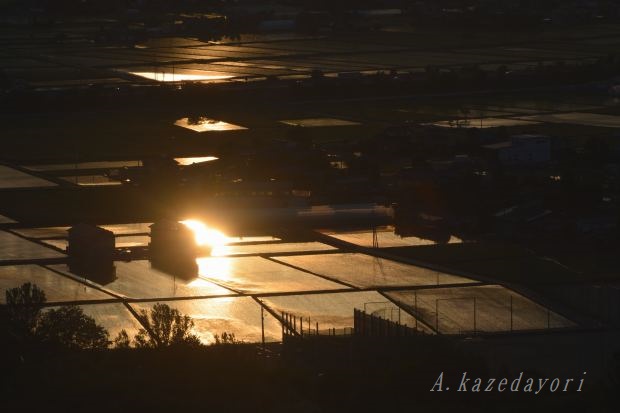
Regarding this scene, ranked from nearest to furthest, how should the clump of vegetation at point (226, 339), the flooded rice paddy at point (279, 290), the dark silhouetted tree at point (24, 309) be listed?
the clump of vegetation at point (226, 339) < the dark silhouetted tree at point (24, 309) < the flooded rice paddy at point (279, 290)

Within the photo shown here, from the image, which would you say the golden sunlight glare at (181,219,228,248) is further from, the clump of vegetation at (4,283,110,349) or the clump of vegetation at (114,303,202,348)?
the clump of vegetation at (4,283,110,349)

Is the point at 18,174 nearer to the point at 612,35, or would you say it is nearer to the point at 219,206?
the point at 219,206

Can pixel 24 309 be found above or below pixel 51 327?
above

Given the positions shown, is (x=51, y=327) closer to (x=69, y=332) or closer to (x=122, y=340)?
(x=69, y=332)

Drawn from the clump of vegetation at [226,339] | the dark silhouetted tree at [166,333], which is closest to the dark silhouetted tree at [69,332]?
the dark silhouetted tree at [166,333]

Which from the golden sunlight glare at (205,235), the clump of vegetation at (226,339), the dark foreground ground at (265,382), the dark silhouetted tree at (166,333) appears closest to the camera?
the dark foreground ground at (265,382)

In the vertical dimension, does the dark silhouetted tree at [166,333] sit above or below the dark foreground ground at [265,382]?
above

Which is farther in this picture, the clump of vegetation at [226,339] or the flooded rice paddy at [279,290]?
the flooded rice paddy at [279,290]

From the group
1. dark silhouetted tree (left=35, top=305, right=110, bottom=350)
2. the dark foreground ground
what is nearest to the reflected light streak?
dark silhouetted tree (left=35, top=305, right=110, bottom=350)

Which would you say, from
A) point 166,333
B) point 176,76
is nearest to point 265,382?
point 166,333

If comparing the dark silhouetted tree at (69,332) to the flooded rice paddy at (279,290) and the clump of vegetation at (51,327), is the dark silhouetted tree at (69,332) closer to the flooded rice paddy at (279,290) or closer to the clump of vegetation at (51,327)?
the clump of vegetation at (51,327)

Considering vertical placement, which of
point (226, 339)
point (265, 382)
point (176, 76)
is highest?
point (176, 76)

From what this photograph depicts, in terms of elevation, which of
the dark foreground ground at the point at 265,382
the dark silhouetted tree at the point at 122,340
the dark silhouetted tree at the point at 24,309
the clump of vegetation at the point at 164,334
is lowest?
the dark foreground ground at the point at 265,382
